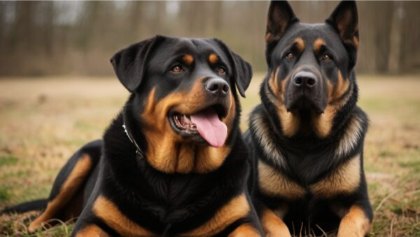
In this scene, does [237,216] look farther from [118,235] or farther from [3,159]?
[3,159]

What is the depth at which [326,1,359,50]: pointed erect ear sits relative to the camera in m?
4.71

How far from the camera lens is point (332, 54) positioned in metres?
4.55

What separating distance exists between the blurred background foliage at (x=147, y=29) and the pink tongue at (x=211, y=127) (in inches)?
1156

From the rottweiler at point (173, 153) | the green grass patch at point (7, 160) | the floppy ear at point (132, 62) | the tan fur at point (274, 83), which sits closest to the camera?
the rottweiler at point (173, 153)

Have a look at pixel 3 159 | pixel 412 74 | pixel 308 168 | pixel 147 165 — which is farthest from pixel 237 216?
pixel 412 74

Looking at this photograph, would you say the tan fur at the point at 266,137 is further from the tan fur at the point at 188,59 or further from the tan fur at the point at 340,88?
the tan fur at the point at 188,59

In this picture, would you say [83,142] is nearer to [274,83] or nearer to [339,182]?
[274,83]

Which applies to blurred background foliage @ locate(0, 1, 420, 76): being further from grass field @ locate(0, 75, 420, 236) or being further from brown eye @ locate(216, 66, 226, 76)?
brown eye @ locate(216, 66, 226, 76)

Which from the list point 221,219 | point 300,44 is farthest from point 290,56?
point 221,219

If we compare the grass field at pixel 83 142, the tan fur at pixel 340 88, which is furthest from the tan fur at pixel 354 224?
the tan fur at pixel 340 88

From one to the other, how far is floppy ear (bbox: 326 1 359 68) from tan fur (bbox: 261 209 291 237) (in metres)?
1.55

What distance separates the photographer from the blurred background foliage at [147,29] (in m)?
35.1

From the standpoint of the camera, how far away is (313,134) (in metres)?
4.53

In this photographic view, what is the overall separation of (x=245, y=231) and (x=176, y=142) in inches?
30.7
